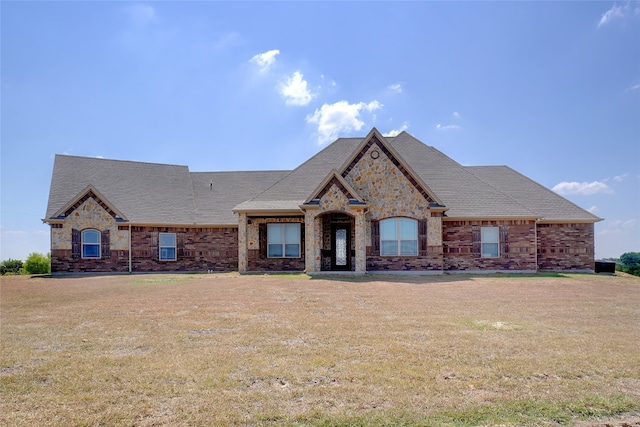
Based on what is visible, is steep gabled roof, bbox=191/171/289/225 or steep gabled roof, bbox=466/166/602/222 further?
steep gabled roof, bbox=191/171/289/225

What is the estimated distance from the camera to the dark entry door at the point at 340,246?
24000 millimetres

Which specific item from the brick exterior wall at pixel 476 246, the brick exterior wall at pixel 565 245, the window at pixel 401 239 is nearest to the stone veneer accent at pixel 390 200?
the window at pixel 401 239

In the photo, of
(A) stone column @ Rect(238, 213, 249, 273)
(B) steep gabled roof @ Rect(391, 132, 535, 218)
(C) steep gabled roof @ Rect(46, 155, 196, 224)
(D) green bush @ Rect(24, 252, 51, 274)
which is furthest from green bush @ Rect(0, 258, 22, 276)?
(B) steep gabled roof @ Rect(391, 132, 535, 218)

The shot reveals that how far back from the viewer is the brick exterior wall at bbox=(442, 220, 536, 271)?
23.0 meters

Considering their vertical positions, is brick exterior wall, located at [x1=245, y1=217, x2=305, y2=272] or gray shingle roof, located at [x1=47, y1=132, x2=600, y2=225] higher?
gray shingle roof, located at [x1=47, y1=132, x2=600, y2=225]

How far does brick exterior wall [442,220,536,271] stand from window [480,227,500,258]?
260 mm

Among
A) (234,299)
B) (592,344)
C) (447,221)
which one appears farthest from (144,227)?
(592,344)

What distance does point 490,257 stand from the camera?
76.0 feet

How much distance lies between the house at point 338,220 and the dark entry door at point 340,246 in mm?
58

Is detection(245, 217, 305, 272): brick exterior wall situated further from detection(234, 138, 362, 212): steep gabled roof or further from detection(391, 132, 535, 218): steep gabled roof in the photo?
detection(391, 132, 535, 218): steep gabled roof

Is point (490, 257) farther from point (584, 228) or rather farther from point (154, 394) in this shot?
point (154, 394)

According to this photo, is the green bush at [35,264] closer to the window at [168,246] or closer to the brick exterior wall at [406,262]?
the window at [168,246]

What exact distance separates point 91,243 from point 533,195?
84.0 feet

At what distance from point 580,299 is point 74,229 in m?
24.5
